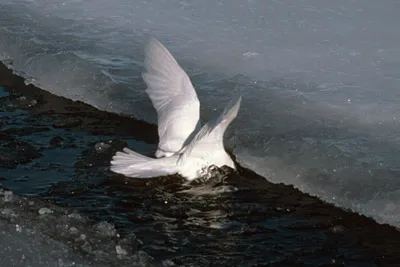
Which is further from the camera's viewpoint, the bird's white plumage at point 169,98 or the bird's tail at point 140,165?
the bird's white plumage at point 169,98

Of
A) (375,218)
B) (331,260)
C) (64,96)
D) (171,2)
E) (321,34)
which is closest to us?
(331,260)

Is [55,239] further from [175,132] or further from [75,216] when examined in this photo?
[175,132]

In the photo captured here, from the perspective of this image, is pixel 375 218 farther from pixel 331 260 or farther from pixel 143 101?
pixel 143 101

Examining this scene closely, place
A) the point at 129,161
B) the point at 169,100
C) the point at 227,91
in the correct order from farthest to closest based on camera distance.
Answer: the point at 227,91 → the point at 169,100 → the point at 129,161

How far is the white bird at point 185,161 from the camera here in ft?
16.1

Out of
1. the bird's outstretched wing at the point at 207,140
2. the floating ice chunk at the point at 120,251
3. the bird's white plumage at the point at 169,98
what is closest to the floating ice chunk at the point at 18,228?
the floating ice chunk at the point at 120,251

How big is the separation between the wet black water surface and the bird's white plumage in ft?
0.87

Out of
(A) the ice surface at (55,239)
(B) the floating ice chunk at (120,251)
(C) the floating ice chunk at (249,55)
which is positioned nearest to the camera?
(A) the ice surface at (55,239)

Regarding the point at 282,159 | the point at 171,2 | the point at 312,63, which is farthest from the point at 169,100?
the point at 171,2

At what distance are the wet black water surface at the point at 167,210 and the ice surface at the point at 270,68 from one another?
0.19 meters

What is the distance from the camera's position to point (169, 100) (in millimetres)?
5590

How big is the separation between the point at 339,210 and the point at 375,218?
273 millimetres

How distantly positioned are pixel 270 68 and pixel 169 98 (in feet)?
3.80

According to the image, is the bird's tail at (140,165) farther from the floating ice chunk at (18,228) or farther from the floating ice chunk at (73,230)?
the floating ice chunk at (18,228)
